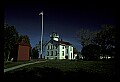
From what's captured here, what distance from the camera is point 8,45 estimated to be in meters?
49.9

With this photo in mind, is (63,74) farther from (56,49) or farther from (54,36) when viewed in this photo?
(56,49)

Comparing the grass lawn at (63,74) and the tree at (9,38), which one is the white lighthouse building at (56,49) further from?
the grass lawn at (63,74)

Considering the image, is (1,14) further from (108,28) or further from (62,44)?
(62,44)

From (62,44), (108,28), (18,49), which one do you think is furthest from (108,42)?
(62,44)

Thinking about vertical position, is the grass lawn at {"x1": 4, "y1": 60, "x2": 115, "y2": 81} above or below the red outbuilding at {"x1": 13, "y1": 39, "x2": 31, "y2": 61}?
below

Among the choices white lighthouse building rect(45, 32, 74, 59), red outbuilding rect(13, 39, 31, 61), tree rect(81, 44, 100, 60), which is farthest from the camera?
white lighthouse building rect(45, 32, 74, 59)

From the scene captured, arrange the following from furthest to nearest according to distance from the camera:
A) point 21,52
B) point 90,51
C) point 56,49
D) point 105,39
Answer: point 56,49 < point 105,39 < point 90,51 < point 21,52

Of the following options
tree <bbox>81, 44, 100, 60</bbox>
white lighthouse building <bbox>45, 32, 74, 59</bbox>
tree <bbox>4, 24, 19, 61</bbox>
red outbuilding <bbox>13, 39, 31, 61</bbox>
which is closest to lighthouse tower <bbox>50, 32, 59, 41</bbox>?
white lighthouse building <bbox>45, 32, 74, 59</bbox>

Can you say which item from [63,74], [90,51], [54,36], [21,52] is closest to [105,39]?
[90,51]

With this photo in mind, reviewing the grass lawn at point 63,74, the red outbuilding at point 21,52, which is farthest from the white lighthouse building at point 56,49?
the grass lawn at point 63,74

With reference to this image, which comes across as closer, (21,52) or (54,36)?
(21,52)

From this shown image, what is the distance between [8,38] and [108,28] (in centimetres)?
2698

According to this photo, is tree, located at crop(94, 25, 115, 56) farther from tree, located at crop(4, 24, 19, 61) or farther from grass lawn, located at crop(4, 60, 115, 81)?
grass lawn, located at crop(4, 60, 115, 81)

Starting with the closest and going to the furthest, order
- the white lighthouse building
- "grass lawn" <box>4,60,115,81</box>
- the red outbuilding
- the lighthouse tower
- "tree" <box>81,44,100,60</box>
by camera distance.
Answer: "grass lawn" <box>4,60,115,81</box> < the red outbuilding < "tree" <box>81,44,100,60</box> < the lighthouse tower < the white lighthouse building
